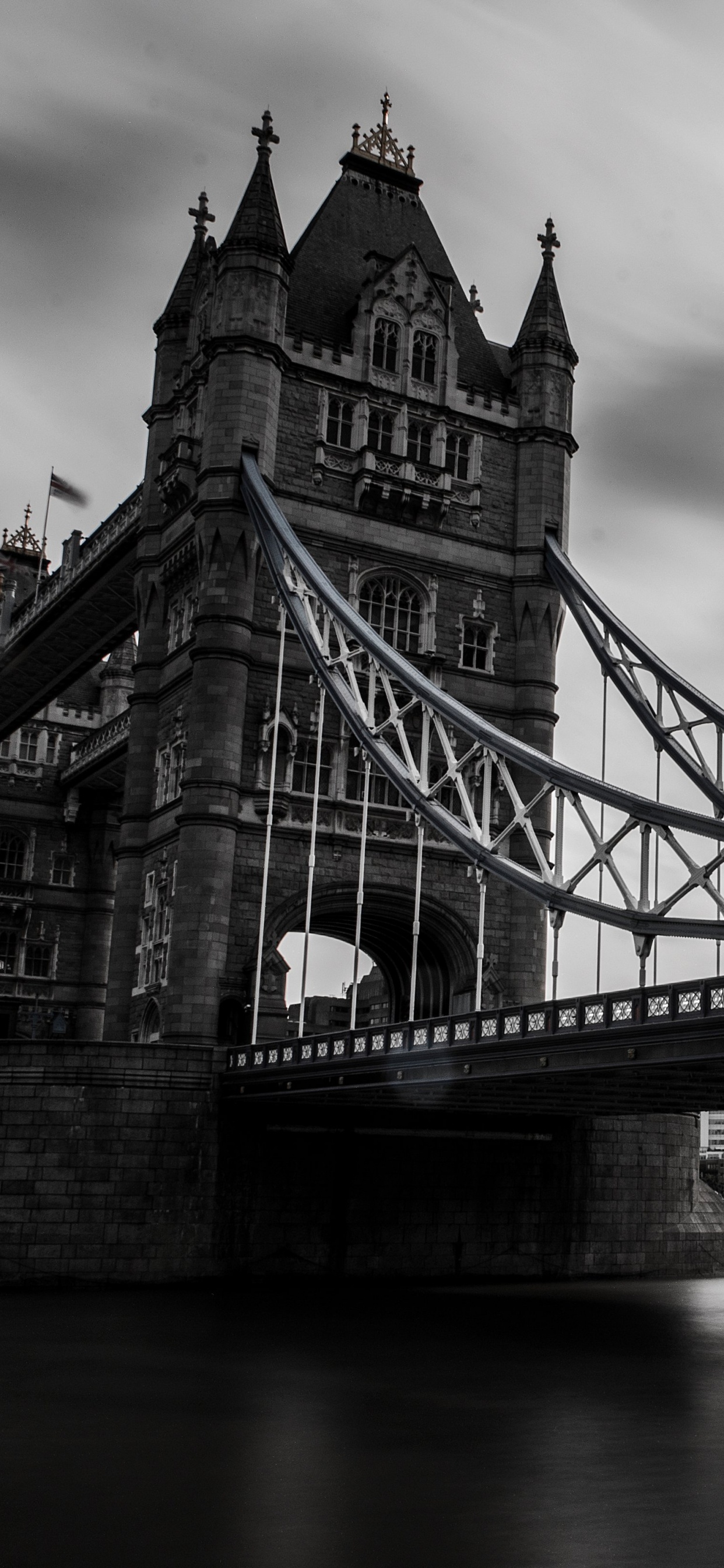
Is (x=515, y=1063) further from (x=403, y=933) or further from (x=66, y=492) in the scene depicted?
(x=66, y=492)

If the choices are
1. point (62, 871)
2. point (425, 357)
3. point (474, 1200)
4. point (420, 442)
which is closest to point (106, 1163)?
point (474, 1200)

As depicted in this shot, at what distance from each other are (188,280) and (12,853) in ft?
84.2

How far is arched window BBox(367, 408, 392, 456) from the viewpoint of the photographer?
43.2m

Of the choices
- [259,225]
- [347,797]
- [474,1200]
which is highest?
[259,225]

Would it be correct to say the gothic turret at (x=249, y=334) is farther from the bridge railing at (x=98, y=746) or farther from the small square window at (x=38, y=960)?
the small square window at (x=38, y=960)

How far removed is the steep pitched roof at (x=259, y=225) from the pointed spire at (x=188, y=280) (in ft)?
15.3

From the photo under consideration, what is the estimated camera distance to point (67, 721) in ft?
224

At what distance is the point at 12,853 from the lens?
210 feet

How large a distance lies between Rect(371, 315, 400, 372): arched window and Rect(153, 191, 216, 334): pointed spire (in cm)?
619

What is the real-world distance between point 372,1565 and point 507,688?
32692mm

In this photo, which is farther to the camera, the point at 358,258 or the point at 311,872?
the point at 358,258

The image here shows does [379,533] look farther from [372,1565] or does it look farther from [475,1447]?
[372,1565]

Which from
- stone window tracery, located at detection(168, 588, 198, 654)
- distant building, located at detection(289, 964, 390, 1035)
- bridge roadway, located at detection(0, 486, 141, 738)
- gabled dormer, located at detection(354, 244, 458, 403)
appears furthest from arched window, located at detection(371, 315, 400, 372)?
distant building, located at detection(289, 964, 390, 1035)

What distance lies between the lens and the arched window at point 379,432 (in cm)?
4316
